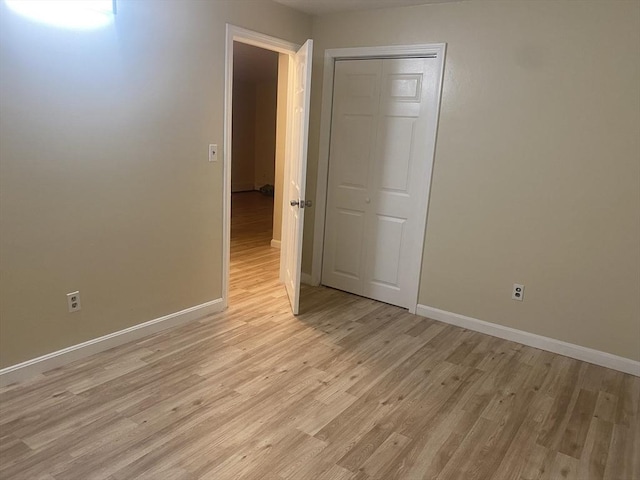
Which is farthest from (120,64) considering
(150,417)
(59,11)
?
(150,417)

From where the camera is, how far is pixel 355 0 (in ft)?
11.1

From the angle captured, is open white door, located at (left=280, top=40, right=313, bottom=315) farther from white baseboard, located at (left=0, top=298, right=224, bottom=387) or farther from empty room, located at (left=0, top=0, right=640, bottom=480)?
white baseboard, located at (left=0, top=298, right=224, bottom=387)

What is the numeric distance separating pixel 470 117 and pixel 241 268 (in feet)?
8.58

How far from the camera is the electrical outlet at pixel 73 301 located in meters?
2.67

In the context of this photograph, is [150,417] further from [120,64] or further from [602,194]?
[602,194]

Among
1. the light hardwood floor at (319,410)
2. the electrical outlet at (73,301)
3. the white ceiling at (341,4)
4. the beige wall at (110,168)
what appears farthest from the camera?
the white ceiling at (341,4)

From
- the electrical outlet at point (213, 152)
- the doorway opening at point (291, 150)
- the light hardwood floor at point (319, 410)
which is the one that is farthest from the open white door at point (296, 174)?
the electrical outlet at point (213, 152)

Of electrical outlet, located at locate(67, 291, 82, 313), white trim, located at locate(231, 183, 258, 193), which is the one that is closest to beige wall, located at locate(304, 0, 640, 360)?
electrical outlet, located at locate(67, 291, 82, 313)

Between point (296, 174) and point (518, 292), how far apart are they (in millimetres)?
1868

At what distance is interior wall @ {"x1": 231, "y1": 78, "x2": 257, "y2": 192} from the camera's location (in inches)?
380

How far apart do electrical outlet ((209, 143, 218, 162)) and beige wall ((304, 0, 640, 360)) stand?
1.55 meters

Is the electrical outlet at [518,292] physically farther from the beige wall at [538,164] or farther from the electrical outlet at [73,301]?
the electrical outlet at [73,301]

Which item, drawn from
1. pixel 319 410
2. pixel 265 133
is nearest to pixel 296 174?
pixel 319 410

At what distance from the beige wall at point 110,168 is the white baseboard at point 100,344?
52 mm
